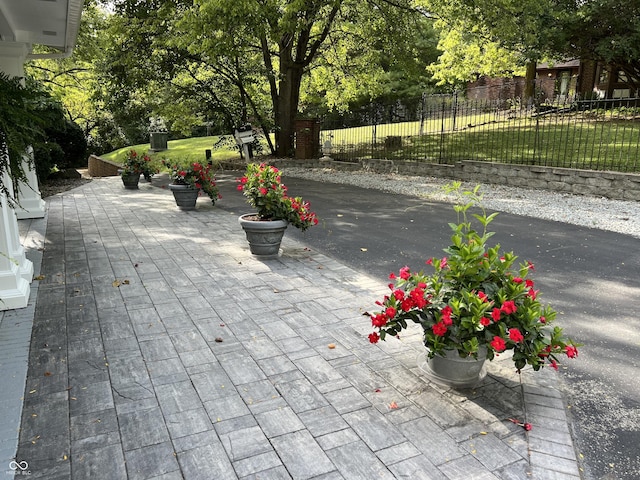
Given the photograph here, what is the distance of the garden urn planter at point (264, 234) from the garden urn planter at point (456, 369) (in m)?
3.06

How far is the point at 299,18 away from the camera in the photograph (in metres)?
12.5

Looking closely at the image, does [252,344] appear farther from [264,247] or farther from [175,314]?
[264,247]

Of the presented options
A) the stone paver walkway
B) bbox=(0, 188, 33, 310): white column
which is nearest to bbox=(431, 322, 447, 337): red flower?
the stone paver walkway

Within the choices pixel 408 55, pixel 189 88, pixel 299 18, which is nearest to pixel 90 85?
pixel 189 88

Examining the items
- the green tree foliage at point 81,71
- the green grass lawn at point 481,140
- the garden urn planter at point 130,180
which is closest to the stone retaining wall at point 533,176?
the green grass lawn at point 481,140

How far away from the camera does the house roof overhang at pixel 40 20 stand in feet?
14.9

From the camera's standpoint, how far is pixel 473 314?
2.65 m

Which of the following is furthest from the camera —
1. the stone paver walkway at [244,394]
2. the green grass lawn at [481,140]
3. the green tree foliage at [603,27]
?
the green tree foliage at [603,27]

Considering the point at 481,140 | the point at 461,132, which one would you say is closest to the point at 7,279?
the point at 481,140

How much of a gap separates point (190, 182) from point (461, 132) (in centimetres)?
1018

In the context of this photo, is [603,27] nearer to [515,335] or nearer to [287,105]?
[287,105]

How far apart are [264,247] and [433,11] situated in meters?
12.5

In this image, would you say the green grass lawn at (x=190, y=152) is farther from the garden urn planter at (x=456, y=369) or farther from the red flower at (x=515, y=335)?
the red flower at (x=515, y=335)

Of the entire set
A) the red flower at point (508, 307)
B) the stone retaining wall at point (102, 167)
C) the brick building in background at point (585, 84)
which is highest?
the brick building in background at point (585, 84)
